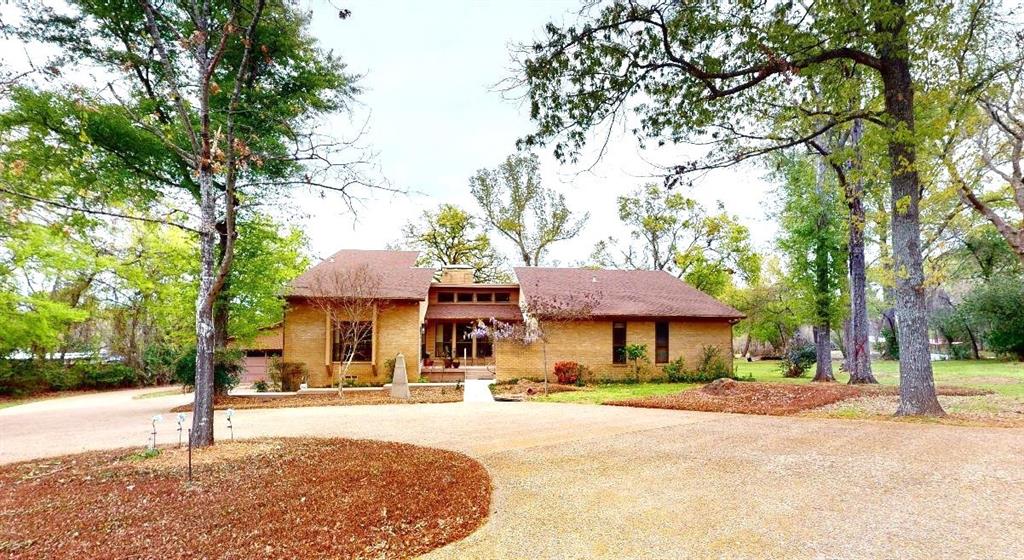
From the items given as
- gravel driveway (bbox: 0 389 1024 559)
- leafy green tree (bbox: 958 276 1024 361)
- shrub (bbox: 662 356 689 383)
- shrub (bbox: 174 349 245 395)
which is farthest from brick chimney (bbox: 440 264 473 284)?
leafy green tree (bbox: 958 276 1024 361)

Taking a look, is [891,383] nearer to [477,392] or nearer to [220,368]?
[477,392]

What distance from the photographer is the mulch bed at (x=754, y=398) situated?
10.7 m

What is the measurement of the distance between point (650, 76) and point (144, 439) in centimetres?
A: 1083

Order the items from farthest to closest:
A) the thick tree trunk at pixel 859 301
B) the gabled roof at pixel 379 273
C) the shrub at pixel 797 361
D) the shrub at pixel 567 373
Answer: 1. the shrub at pixel 797 361
2. the shrub at pixel 567 373
3. the gabled roof at pixel 379 273
4. the thick tree trunk at pixel 859 301

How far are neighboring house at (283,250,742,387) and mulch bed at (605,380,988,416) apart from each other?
5.92 meters

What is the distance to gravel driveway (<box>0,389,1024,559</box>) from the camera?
12.3 feet

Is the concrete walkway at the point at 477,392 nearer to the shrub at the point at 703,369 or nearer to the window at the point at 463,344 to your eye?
the window at the point at 463,344

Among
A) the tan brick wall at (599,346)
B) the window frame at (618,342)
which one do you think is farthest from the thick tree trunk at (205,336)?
the window frame at (618,342)

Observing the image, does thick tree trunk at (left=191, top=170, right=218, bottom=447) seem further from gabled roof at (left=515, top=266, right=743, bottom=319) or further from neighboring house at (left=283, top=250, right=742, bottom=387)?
gabled roof at (left=515, top=266, right=743, bottom=319)

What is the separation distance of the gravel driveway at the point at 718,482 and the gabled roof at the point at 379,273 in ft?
29.1

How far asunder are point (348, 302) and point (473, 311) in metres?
6.77

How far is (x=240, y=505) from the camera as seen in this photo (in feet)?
14.4

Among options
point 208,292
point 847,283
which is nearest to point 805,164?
point 847,283

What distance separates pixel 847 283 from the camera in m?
19.6
